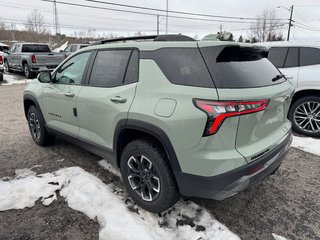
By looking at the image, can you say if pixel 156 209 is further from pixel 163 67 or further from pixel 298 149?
pixel 298 149

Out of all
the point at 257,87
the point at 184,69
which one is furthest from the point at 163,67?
the point at 257,87

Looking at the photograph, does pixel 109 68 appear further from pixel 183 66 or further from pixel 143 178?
pixel 143 178

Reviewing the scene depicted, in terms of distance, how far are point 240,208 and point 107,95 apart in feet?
6.41

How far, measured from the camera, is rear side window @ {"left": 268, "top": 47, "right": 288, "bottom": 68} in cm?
565

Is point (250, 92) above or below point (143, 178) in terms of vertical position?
above

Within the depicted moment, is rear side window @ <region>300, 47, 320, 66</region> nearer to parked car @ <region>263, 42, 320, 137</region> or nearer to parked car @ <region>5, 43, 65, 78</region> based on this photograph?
parked car @ <region>263, 42, 320, 137</region>

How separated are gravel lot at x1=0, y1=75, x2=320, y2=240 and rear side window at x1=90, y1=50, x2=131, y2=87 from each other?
131 centimetres

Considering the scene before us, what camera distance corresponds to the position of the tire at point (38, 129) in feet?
14.6

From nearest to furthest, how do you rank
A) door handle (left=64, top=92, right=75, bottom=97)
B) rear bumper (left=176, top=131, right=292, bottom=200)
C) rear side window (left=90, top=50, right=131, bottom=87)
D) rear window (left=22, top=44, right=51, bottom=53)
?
rear bumper (left=176, top=131, right=292, bottom=200), rear side window (left=90, top=50, right=131, bottom=87), door handle (left=64, top=92, right=75, bottom=97), rear window (left=22, top=44, right=51, bottom=53)

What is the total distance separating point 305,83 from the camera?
5176 millimetres

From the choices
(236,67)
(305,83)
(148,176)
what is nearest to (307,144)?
(305,83)

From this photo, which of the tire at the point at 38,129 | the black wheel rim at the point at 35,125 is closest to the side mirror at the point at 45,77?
the tire at the point at 38,129

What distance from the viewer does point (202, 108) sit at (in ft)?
7.16

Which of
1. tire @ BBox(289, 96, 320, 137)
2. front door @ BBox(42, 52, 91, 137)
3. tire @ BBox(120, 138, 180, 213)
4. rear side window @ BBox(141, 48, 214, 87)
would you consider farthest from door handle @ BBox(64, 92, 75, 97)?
tire @ BBox(289, 96, 320, 137)
